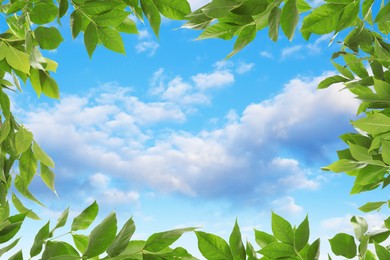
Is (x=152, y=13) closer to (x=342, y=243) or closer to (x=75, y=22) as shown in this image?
(x=75, y=22)

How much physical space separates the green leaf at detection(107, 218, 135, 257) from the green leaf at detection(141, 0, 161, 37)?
2.82 ft

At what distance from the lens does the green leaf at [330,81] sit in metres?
2.17

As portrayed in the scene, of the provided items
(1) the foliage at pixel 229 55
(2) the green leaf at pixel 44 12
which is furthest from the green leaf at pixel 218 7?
(2) the green leaf at pixel 44 12

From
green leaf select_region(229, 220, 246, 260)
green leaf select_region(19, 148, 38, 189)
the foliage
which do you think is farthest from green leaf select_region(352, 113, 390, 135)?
green leaf select_region(19, 148, 38, 189)

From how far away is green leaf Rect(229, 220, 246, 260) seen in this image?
1.14 m

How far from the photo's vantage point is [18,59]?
2041mm

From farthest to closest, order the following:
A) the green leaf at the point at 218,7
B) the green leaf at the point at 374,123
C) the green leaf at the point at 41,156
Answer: the green leaf at the point at 41,156 → the green leaf at the point at 374,123 → the green leaf at the point at 218,7

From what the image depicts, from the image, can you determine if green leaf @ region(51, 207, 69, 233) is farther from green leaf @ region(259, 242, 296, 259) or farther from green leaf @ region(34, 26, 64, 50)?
green leaf @ region(34, 26, 64, 50)

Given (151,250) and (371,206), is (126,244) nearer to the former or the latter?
(151,250)

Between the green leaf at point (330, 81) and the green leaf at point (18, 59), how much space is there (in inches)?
49.5

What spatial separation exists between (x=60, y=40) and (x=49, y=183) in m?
0.77

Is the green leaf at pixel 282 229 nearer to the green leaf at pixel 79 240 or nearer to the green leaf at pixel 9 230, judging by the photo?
the green leaf at pixel 79 240

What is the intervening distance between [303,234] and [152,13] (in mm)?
969

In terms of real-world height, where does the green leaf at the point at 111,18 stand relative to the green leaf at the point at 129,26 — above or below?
below
